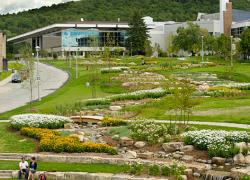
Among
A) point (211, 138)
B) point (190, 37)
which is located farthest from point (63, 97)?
point (190, 37)

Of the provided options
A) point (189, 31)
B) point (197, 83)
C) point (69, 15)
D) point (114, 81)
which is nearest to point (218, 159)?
point (197, 83)

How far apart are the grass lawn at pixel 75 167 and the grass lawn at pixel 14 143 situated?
8.28ft

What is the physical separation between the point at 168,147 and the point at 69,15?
173552mm

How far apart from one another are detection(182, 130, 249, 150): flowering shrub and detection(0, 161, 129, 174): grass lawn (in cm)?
402

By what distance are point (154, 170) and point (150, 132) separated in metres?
6.12

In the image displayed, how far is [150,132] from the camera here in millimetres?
26859

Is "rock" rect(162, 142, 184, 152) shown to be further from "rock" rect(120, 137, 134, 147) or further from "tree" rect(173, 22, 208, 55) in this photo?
"tree" rect(173, 22, 208, 55)

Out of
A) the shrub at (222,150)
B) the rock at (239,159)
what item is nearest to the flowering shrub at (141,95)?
the shrub at (222,150)

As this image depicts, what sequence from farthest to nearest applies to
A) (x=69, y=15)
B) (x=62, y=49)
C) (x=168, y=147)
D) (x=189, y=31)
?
(x=69, y=15), (x=62, y=49), (x=189, y=31), (x=168, y=147)

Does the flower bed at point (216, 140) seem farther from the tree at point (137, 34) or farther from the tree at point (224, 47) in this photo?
the tree at point (137, 34)

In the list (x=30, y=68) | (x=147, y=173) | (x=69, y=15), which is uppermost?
(x=69, y=15)

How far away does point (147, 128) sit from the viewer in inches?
1085

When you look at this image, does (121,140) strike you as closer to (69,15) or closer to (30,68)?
(30,68)

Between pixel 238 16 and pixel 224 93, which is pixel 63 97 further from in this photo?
pixel 238 16
